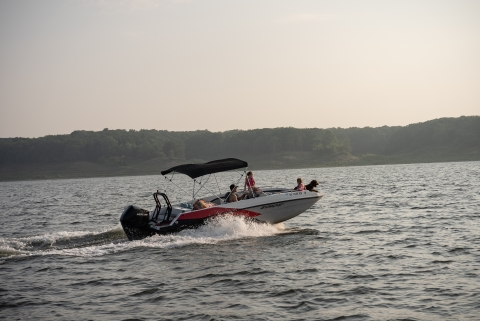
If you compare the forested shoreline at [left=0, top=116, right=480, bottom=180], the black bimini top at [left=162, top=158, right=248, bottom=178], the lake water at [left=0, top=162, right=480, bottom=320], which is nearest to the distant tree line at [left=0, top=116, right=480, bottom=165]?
the forested shoreline at [left=0, top=116, right=480, bottom=180]

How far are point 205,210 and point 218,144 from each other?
A: 148180 mm

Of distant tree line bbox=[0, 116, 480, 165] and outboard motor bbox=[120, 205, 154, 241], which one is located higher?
distant tree line bbox=[0, 116, 480, 165]

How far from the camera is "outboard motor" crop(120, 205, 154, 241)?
1719cm

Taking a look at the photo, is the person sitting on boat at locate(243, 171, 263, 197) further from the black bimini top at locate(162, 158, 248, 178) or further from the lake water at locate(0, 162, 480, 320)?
the lake water at locate(0, 162, 480, 320)

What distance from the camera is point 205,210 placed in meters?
17.4

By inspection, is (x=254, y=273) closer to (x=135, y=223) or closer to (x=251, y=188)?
(x=135, y=223)

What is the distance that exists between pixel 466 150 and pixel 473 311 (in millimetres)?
131384

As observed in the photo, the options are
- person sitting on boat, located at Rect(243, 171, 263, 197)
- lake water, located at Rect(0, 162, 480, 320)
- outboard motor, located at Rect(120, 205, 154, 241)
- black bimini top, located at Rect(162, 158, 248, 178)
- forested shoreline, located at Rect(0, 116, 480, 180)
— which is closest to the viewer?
lake water, located at Rect(0, 162, 480, 320)

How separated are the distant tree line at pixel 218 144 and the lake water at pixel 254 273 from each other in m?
124

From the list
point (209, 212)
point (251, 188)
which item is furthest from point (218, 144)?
point (209, 212)

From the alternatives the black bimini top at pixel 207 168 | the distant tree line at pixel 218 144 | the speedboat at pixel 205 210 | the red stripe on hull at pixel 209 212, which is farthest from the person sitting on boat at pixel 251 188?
the distant tree line at pixel 218 144

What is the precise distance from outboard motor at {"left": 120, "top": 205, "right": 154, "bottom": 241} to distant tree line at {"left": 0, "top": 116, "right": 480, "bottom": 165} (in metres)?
124

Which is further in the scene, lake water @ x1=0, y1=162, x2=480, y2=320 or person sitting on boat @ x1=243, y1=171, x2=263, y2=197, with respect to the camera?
person sitting on boat @ x1=243, y1=171, x2=263, y2=197

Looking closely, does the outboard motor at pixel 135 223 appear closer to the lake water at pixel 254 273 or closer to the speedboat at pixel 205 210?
the speedboat at pixel 205 210
